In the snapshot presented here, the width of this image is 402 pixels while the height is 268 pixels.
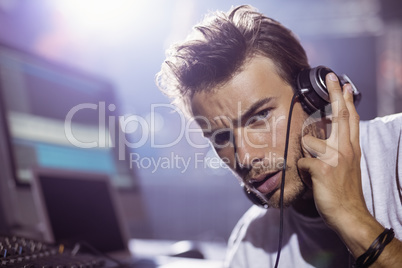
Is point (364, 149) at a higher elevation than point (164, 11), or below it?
below

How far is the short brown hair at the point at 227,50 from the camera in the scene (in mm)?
1070

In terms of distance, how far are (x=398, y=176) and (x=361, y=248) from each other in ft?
0.98

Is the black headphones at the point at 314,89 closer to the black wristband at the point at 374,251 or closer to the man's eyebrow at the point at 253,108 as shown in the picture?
the man's eyebrow at the point at 253,108

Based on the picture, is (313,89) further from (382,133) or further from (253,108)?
(382,133)

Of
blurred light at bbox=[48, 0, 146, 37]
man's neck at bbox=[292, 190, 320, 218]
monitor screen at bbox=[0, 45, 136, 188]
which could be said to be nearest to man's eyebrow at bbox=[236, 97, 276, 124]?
man's neck at bbox=[292, 190, 320, 218]

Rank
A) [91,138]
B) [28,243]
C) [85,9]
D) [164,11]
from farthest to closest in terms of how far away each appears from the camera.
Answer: [164,11], [85,9], [91,138], [28,243]

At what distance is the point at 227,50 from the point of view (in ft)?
3.54

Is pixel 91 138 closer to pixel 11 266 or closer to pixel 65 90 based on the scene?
A: pixel 65 90

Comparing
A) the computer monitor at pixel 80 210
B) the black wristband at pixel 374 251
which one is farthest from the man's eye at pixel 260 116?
the computer monitor at pixel 80 210

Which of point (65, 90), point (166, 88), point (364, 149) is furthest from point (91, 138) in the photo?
point (364, 149)

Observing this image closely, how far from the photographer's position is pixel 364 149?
1.04 metres

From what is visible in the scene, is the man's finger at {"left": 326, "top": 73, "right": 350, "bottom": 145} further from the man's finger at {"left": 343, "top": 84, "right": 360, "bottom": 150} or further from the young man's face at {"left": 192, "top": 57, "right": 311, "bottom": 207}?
the young man's face at {"left": 192, "top": 57, "right": 311, "bottom": 207}

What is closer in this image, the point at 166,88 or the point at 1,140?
the point at 1,140

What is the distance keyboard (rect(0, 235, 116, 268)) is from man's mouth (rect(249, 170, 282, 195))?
407 mm
